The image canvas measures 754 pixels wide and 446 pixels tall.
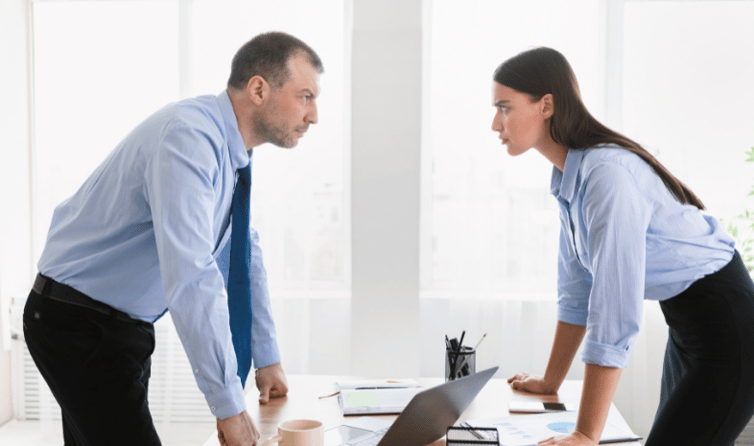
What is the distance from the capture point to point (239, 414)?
1.11 meters

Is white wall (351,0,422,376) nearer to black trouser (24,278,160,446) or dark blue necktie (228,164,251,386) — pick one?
dark blue necktie (228,164,251,386)

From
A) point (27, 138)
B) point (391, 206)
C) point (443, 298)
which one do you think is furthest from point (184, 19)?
point (443, 298)

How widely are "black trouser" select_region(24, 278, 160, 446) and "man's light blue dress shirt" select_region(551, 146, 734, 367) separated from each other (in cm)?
97

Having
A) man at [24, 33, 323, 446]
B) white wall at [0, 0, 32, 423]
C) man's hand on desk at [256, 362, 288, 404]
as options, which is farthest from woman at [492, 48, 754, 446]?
white wall at [0, 0, 32, 423]

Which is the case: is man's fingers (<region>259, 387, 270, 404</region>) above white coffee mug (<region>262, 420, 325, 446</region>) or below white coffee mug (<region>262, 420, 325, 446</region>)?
below

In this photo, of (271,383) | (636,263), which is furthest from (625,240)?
(271,383)

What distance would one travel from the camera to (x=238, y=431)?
110 cm

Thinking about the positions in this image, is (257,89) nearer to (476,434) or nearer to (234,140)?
(234,140)

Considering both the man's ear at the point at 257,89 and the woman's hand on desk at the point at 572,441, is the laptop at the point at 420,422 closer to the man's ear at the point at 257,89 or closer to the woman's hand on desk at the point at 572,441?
the woman's hand on desk at the point at 572,441

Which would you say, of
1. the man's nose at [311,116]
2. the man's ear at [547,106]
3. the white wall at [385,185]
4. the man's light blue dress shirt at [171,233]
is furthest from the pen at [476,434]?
the white wall at [385,185]

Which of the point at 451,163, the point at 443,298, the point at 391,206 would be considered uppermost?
the point at 451,163

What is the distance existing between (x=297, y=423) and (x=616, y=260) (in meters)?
0.70

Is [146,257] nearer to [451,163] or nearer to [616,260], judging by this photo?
[616,260]

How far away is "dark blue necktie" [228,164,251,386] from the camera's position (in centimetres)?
155
